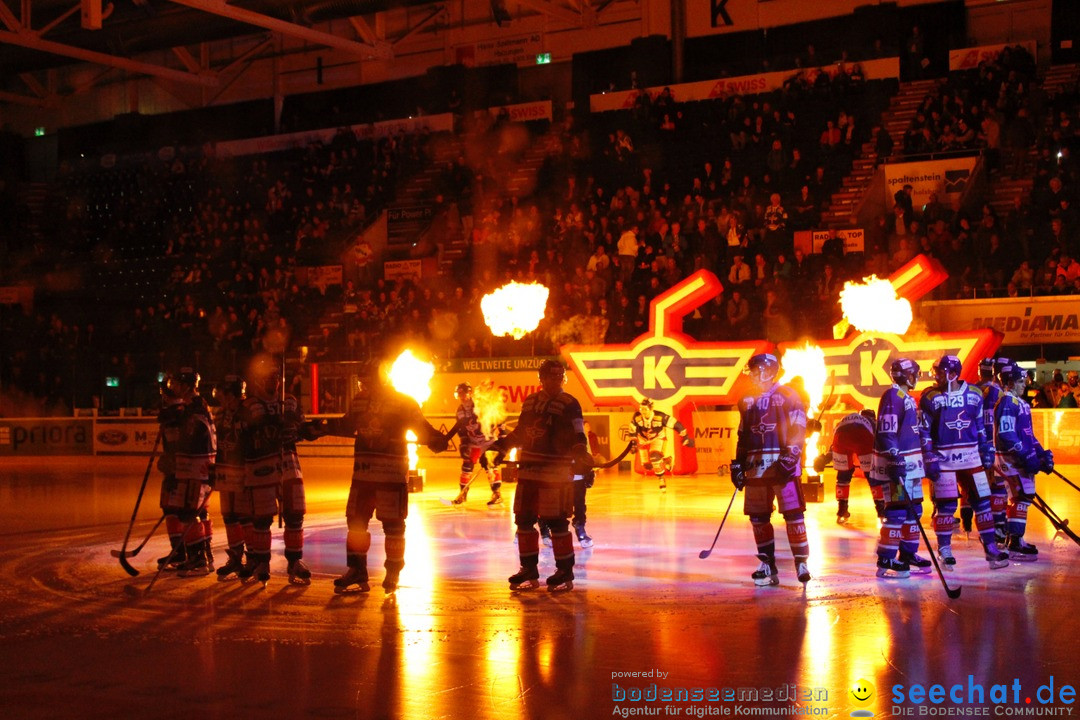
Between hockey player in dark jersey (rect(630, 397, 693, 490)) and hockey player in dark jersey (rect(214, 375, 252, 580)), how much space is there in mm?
10800

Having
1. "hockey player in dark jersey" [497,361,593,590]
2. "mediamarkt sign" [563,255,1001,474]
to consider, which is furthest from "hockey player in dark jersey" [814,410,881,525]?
"mediamarkt sign" [563,255,1001,474]

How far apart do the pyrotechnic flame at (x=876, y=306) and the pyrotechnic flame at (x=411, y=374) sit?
6945 mm

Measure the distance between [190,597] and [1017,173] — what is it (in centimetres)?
2093

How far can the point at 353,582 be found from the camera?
415 inches

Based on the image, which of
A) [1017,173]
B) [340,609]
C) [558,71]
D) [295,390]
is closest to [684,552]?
[340,609]

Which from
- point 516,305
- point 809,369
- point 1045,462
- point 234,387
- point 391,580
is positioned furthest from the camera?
point 516,305

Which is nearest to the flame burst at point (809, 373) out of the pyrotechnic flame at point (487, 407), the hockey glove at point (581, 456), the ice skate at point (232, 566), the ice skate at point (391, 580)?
the pyrotechnic flame at point (487, 407)

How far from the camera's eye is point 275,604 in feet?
33.2

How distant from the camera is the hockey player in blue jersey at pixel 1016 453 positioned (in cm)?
1212

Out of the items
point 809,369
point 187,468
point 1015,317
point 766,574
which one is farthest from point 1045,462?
point 1015,317

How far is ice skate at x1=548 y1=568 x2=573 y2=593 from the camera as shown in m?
10.5

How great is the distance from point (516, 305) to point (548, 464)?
12.6 metres

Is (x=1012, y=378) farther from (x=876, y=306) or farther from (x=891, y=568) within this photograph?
(x=876, y=306)

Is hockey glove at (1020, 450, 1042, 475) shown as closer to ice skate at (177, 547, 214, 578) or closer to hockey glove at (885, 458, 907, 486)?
hockey glove at (885, 458, 907, 486)
